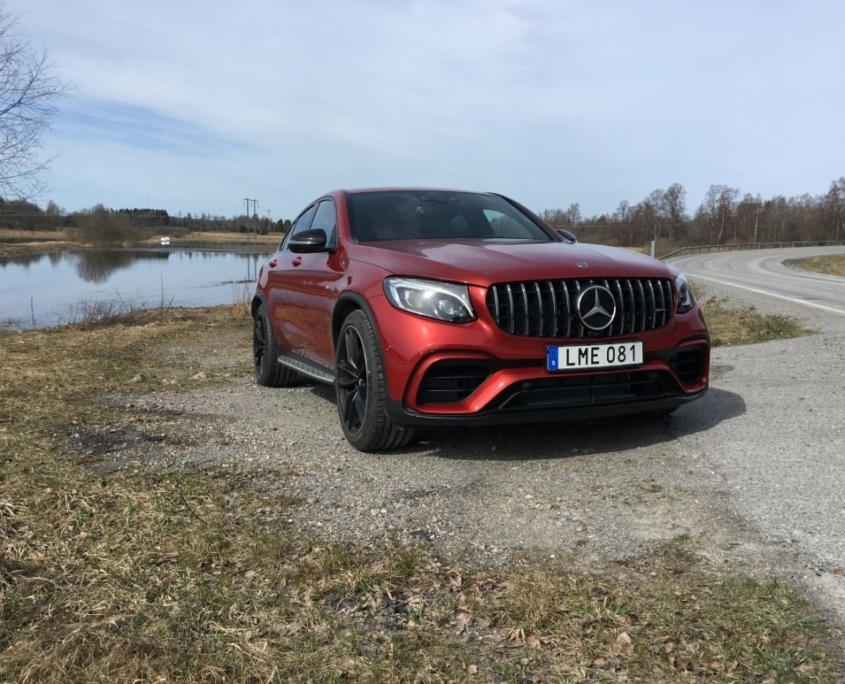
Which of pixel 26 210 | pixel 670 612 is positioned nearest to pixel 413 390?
pixel 670 612

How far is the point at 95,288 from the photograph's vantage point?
28547mm

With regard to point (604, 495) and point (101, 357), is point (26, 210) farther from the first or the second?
point (604, 495)

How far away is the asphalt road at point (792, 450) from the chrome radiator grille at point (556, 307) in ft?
2.86

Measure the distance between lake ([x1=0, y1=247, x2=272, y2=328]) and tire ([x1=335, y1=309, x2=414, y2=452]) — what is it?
45.4 feet

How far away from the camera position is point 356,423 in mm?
4117

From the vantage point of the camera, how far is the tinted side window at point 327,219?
4902mm

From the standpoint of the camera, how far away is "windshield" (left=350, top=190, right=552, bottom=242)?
468 centimetres

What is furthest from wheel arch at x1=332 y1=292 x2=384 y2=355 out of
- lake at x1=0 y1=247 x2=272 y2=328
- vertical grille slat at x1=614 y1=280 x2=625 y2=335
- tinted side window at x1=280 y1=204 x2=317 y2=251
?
lake at x1=0 y1=247 x2=272 y2=328

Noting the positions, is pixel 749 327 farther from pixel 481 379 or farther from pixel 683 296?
pixel 481 379

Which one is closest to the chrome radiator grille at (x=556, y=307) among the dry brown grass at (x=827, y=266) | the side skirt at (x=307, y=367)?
the side skirt at (x=307, y=367)

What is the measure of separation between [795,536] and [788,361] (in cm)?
422

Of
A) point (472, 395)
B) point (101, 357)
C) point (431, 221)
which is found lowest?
point (101, 357)

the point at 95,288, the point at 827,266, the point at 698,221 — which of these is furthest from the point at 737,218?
the point at 95,288

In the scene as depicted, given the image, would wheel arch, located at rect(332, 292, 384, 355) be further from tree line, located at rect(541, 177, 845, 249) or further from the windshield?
tree line, located at rect(541, 177, 845, 249)
